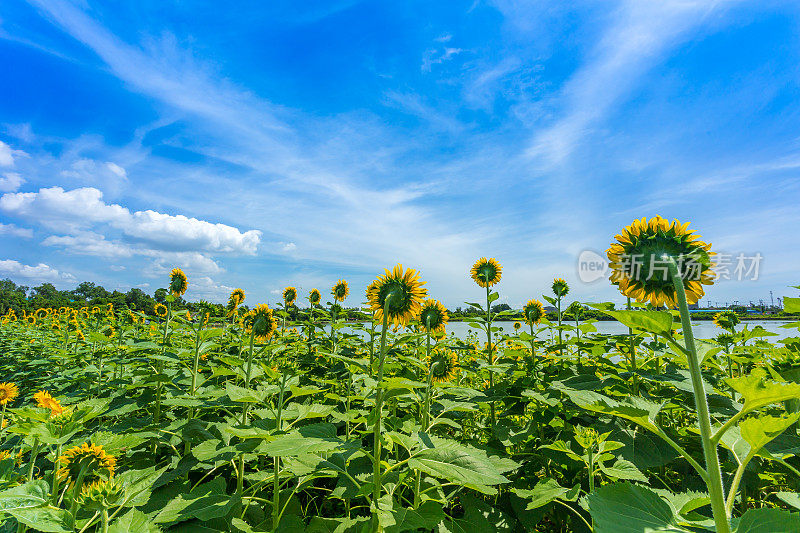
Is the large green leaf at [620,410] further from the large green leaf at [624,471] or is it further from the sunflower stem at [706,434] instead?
the large green leaf at [624,471]

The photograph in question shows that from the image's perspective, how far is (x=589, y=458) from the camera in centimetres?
189

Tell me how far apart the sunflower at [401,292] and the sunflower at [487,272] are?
252cm

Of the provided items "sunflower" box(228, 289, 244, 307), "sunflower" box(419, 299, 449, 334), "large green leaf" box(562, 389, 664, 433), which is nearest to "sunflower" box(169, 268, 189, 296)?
"sunflower" box(228, 289, 244, 307)

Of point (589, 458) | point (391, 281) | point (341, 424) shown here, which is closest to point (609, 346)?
point (589, 458)

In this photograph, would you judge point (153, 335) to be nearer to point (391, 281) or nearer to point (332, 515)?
point (332, 515)

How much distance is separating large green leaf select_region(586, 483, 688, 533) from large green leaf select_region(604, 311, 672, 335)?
52 cm

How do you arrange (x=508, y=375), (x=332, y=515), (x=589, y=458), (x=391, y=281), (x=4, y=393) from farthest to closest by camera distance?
1. (x=508, y=375)
2. (x=4, y=393)
3. (x=332, y=515)
4. (x=391, y=281)
5. (x=589, y=458)

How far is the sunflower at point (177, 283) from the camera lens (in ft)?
18.8

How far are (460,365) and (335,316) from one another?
2.14 metres

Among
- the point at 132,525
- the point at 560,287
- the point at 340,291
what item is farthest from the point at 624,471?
the point at 340,291

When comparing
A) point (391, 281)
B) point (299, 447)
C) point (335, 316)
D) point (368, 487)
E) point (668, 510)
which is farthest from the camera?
point (335, 316)

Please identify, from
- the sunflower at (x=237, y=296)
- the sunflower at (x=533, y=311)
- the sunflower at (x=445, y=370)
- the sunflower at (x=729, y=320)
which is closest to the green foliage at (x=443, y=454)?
the sunflower at (x=445, y=370)

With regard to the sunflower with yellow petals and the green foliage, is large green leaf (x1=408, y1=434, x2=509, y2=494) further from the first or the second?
the sunflower with yellow petals

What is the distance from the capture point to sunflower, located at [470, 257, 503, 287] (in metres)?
5.00
